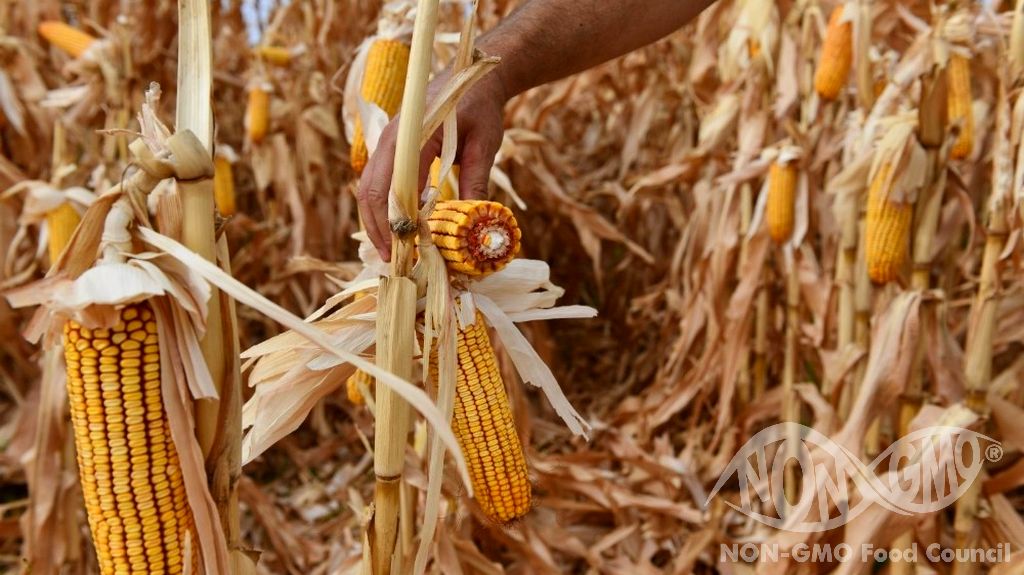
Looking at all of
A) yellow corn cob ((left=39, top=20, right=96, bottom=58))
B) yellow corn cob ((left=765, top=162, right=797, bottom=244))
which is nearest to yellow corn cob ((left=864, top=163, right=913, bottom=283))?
yellow corn cob ((left=765, top=162, right=797, bottom=244))

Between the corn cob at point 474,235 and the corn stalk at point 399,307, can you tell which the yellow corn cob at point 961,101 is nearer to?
the corn cob at point 474,235

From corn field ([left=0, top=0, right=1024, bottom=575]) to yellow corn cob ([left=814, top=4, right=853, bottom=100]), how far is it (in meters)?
0.01

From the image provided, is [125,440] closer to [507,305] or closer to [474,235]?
[474,235]

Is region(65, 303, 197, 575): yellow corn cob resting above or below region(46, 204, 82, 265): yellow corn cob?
below

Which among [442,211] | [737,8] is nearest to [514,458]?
[442,211]

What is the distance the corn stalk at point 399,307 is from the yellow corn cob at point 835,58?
2.08 meters

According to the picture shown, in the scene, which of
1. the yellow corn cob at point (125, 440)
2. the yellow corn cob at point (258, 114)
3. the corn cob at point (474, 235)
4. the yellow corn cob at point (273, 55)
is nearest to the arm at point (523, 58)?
the corn cob at point (474, 235)

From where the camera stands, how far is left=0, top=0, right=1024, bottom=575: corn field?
92 centimetres

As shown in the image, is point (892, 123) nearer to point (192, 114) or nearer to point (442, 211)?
point (442, 211)

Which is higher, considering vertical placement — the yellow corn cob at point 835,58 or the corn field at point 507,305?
the yellow corn cob at point 835,58

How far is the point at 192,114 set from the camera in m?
0.94

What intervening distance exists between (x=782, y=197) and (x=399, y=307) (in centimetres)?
210

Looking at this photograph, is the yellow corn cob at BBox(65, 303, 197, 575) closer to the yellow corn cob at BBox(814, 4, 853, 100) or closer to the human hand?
the human hand

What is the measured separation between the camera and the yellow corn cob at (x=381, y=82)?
1.81 metres
